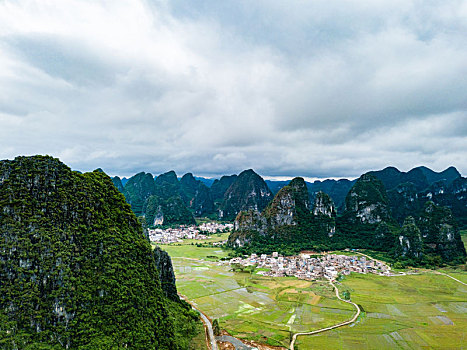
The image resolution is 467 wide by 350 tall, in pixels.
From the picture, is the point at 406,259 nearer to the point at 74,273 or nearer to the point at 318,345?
the point at 318,345

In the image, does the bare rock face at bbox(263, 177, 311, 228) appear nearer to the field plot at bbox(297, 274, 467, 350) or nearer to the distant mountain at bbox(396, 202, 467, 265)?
the distant mountain at bbox(396, 202, 467, 265)

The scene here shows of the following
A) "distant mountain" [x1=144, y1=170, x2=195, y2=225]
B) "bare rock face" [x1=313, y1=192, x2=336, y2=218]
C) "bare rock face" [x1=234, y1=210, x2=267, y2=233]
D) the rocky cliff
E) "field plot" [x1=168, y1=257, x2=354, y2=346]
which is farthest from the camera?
"distant mountain" [x1=144, y1=170, x2=195, y2=225]

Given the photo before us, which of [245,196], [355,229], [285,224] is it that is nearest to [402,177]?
[355,229]

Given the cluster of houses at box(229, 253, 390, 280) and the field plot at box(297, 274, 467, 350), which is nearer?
the field plot at box(297, 274, 467, 350)

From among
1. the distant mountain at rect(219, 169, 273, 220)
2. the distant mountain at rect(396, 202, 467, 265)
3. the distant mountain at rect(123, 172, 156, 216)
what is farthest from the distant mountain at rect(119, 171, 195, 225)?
the distant mountain at rect(396, 202, 467, 265)

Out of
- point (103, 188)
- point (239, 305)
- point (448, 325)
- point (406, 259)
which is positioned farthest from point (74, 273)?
point (406, 259)

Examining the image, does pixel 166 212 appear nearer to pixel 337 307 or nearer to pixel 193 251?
pixel 193 251
